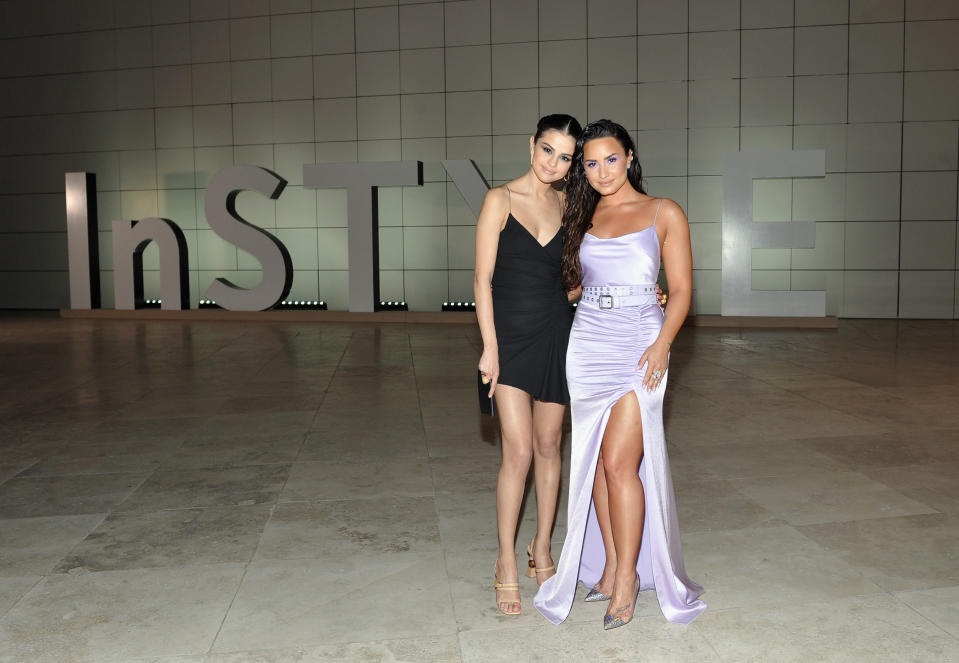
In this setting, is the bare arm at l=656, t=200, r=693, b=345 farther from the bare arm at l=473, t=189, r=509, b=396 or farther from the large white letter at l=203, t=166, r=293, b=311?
the large white letter at l=203, t=166, r=293, b=311

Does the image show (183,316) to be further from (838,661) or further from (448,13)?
(838,661)

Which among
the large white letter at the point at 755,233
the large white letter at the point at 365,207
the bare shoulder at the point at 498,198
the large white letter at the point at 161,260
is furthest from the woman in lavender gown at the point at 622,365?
the large white letter at the point at 161,260

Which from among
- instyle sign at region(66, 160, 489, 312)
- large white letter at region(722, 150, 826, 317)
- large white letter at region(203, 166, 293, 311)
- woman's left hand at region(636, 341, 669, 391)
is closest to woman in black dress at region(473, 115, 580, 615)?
woman's left hand at region(636, 341, 669, 391)

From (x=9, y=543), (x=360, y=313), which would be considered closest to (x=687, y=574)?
(x=9, y=543)

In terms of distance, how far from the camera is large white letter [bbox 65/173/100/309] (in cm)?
1628

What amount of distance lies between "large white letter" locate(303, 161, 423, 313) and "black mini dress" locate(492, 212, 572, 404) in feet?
39.6

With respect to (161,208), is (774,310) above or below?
below

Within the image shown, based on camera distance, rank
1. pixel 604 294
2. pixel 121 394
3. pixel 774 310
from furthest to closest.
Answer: pixel 774 310 → pixel 121 394 → pixel 604 294

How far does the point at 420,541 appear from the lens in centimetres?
400

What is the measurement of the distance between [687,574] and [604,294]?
1222mm

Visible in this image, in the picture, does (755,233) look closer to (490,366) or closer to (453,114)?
(453,114)

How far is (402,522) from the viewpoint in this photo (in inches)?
168

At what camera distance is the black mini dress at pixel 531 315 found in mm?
3400

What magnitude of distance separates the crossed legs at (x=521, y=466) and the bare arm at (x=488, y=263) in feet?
0.46
